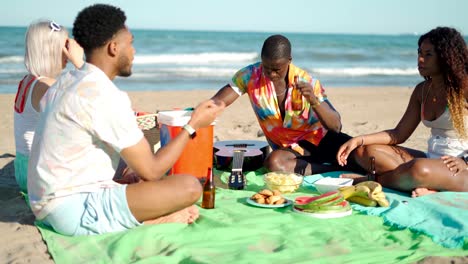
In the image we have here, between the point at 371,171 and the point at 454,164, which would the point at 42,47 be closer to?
the point at 371,171

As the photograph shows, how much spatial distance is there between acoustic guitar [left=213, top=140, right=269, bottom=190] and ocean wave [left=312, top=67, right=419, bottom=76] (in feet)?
47.5

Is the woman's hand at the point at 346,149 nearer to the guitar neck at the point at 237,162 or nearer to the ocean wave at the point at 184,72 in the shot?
the guitar neck at the point at 237,162

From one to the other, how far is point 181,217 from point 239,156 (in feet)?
4.72

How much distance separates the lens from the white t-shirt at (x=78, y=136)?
4.06 metres

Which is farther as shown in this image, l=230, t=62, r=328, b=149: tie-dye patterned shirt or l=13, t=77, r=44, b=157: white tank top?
l=230, t=62, r=328, b=149: tie-dye patterned shirt

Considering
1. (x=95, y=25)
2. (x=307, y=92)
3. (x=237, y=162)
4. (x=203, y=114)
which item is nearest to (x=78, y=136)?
(x=95, y=25)

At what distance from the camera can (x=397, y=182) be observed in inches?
225

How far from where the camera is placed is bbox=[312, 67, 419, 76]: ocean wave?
21.6 metres

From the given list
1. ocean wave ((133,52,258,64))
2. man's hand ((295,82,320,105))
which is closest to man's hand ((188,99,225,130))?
man's hand ((295,82,320,105))

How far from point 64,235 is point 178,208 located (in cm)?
81

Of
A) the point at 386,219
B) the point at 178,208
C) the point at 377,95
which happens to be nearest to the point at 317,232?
the point at 386,219

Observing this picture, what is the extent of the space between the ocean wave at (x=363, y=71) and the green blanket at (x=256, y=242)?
16625mm

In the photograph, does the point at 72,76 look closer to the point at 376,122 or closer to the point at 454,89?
the point at 454,89

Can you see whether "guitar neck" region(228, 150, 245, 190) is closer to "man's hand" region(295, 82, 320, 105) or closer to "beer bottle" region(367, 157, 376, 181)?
"man's hand" region(295, 82, 320, 105)
